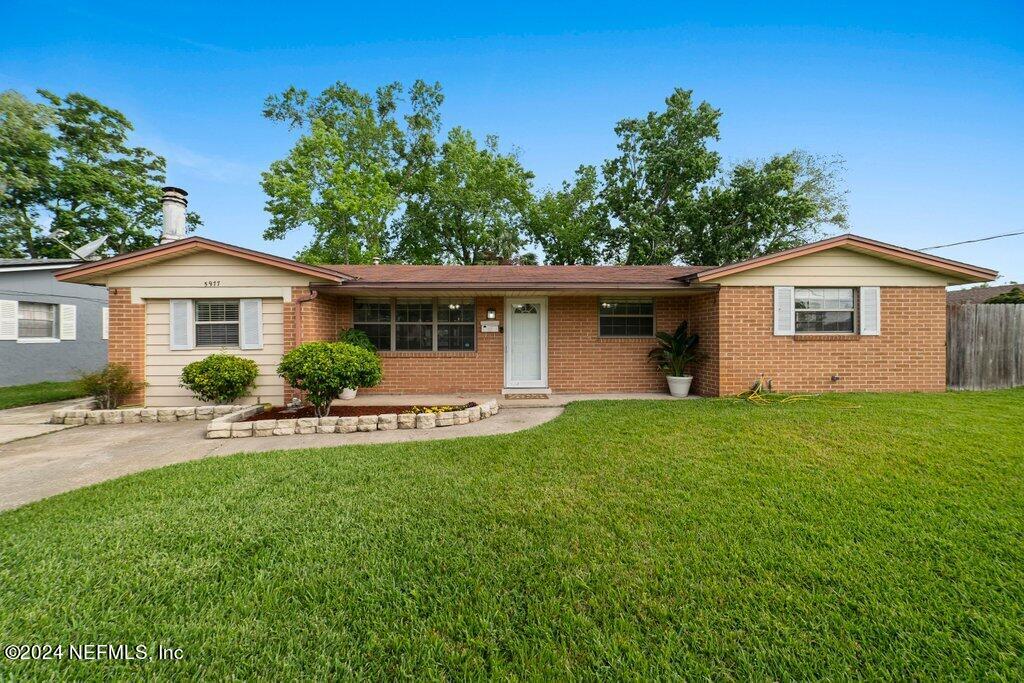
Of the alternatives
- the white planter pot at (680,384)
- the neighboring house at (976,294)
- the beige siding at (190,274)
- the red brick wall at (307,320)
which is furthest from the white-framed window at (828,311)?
the neighboring house at (976,294)

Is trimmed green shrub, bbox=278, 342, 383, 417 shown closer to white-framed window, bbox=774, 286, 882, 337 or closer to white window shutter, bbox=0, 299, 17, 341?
white-framed window, bbox=774, 286, 882, 337

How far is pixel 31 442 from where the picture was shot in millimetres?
5594

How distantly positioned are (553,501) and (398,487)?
145 cm

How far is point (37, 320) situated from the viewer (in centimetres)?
1172

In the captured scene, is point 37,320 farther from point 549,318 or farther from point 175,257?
point 549,318

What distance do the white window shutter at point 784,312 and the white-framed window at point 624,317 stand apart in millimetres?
2473

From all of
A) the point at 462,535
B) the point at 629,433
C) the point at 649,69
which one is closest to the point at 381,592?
the point at 462,535

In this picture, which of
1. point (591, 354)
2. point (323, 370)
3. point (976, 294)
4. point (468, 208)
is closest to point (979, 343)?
point (591, 354)

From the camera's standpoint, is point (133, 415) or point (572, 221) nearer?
point (133, 415)

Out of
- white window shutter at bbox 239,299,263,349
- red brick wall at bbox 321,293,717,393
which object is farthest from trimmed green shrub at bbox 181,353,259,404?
red brick wall at bbox 321,293,717,393

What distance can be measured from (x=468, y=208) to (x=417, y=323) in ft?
44.0

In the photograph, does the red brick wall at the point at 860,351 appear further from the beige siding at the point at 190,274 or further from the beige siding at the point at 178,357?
the beige siding at the point at 190,274

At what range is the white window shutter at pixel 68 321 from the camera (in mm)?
12086

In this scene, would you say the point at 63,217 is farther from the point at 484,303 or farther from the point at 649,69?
the point at 649,69
